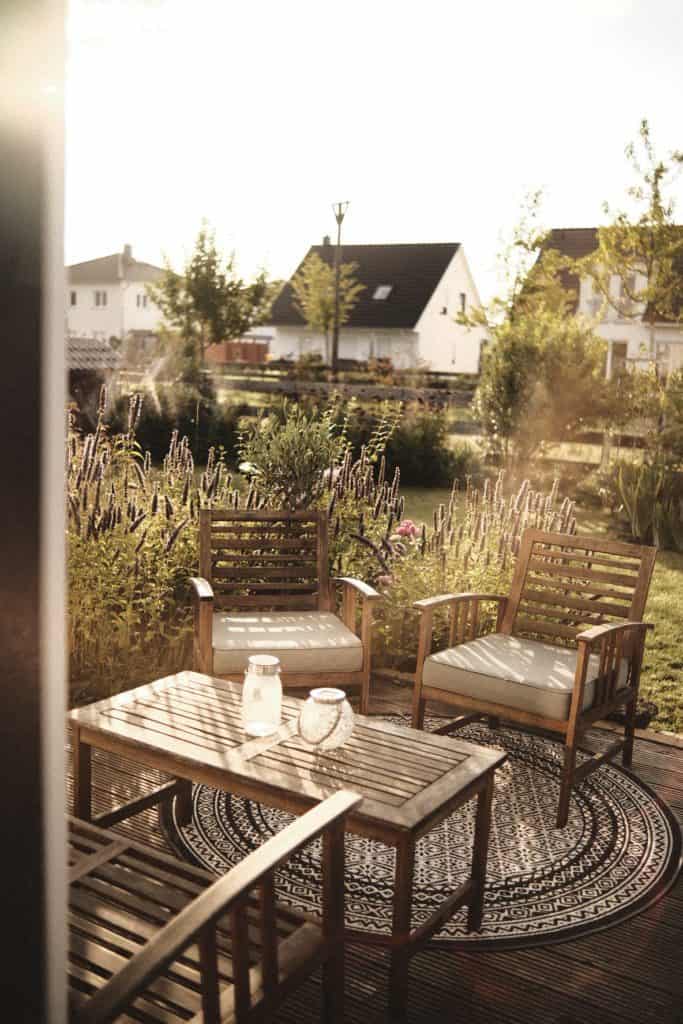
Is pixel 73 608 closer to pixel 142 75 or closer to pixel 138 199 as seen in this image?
pixel 142 75

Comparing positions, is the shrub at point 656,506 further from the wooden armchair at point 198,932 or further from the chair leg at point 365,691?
the wooden armchair at point 198,932

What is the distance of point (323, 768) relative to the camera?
2.73 meters

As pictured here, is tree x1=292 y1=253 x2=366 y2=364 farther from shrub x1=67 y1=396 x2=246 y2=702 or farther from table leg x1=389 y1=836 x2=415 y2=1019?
table leg x1=389 y1=836 x2=415 y2=1019

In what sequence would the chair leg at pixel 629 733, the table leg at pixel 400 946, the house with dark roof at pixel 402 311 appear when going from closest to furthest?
1. the table leg at pixel 400 946
2. the chair leg at pixel 629 733
3. the house with dark roof at pixel 402 311

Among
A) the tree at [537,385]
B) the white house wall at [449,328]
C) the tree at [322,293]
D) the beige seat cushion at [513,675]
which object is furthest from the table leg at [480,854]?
the white house wall at [449,328]

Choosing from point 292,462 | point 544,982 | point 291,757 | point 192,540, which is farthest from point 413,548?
point 544,982

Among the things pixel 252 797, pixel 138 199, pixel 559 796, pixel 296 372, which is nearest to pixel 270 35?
pixel 252 797

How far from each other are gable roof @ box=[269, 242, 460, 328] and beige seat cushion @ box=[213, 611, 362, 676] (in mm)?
27501

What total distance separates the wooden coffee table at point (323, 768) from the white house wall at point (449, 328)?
93.7ft

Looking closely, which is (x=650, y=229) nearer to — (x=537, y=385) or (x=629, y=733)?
(x=537, y=385)

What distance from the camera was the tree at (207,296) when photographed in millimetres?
22250

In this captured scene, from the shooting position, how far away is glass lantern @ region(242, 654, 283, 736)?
2.92 meters

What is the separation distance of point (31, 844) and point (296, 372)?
19952 millimetres

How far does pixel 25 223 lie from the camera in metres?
0.59
